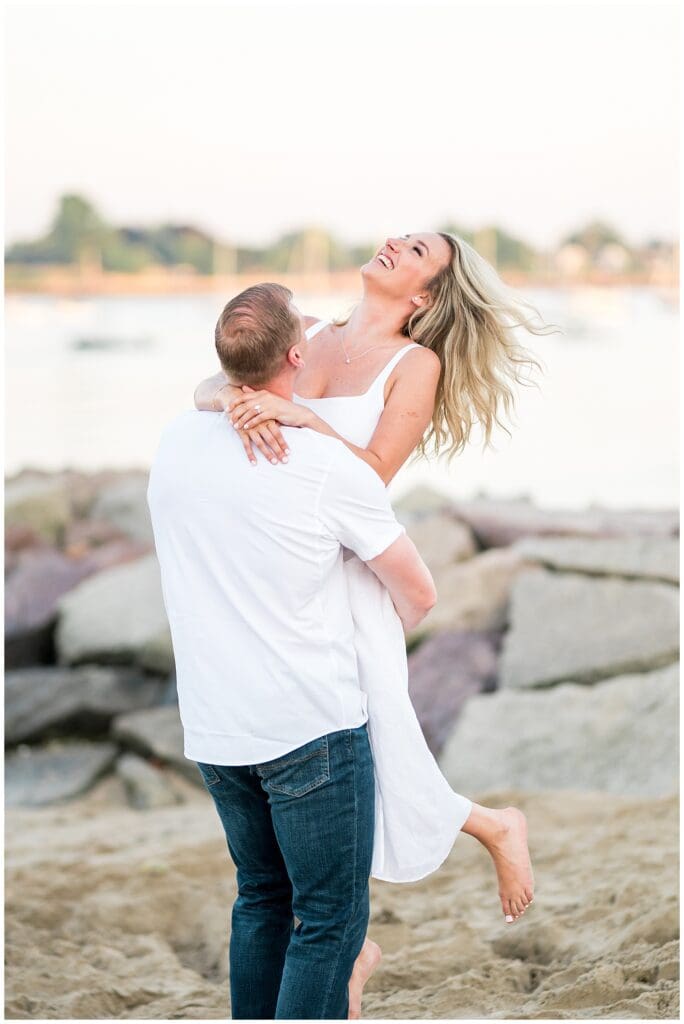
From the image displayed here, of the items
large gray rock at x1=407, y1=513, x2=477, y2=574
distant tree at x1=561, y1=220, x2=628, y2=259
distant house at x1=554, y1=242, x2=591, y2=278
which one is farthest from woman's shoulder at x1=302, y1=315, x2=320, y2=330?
distant house at x1=554, y1=242, x2=591, y2=278

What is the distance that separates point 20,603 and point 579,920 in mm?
3921

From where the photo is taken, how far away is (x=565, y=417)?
9.60m

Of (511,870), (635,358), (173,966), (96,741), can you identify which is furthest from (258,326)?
(635,358)

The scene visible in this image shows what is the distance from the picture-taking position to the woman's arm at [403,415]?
7.20ft

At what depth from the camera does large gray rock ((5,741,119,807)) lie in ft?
17.1

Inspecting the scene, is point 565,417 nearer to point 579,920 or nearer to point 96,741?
point 96,741

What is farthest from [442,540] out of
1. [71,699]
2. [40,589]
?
[40,589]

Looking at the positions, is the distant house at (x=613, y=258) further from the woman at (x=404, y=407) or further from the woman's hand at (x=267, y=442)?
the woman's hand at (x=267, y=442)

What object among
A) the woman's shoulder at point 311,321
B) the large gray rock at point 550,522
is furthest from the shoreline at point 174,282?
the woman's shoulder at point 311,321

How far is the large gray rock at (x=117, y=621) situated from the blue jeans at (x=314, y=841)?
389 centimetres

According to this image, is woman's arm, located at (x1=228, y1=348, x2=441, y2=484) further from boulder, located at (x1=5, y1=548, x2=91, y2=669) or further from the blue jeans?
boulder, located at (x1=5, y1=548, x2=91, y2=669)

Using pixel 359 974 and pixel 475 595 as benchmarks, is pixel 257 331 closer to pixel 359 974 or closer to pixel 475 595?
pixel 359 974

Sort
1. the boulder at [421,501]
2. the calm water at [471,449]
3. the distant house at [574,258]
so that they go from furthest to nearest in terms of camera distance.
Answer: the distant house at [574,258]
the calm water at [471,449]
the boulder at [421,501]

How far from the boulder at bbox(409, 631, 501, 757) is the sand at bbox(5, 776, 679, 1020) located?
67cm
